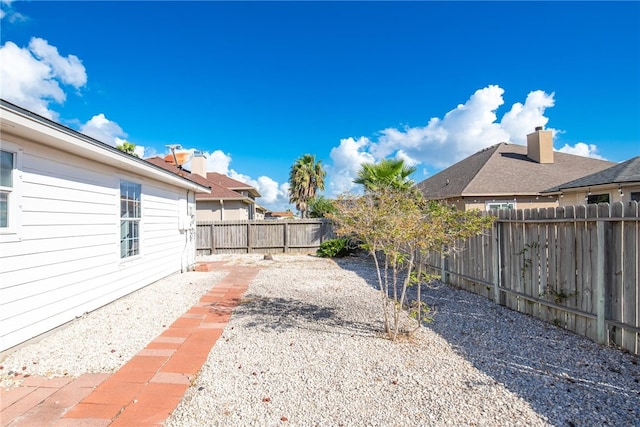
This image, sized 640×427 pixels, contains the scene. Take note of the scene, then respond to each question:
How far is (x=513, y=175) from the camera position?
12.5 meters

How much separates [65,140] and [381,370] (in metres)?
4.65

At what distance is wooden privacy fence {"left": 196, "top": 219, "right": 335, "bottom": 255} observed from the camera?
555 inches

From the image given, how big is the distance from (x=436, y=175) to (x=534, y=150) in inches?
188

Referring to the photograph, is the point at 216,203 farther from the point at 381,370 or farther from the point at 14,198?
the point at 381,370

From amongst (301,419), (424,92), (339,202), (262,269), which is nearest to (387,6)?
(424,92)

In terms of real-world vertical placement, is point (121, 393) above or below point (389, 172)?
below

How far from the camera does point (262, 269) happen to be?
9.66 m

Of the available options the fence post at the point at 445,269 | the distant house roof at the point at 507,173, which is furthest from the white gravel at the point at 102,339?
the distant house roof at the point at 507,173

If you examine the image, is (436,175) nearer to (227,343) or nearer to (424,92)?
(424,92)

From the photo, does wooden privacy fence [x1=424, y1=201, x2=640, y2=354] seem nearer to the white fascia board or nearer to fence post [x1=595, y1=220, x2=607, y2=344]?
fence post [x1=595, y1=220, x2=607, y2=344]

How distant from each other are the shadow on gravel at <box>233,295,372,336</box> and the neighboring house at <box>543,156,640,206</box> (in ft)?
31.3

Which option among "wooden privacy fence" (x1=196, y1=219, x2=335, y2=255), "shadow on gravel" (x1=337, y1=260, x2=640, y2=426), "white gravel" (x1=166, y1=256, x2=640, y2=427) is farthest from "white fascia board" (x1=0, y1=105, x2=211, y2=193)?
"wooden privacy fence" (x1=196, y1=219, x2=335, y2=255)

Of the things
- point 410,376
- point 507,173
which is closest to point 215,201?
point 507,173

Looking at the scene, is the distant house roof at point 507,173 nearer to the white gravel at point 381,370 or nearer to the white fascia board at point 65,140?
the white gravel at point 381,370
